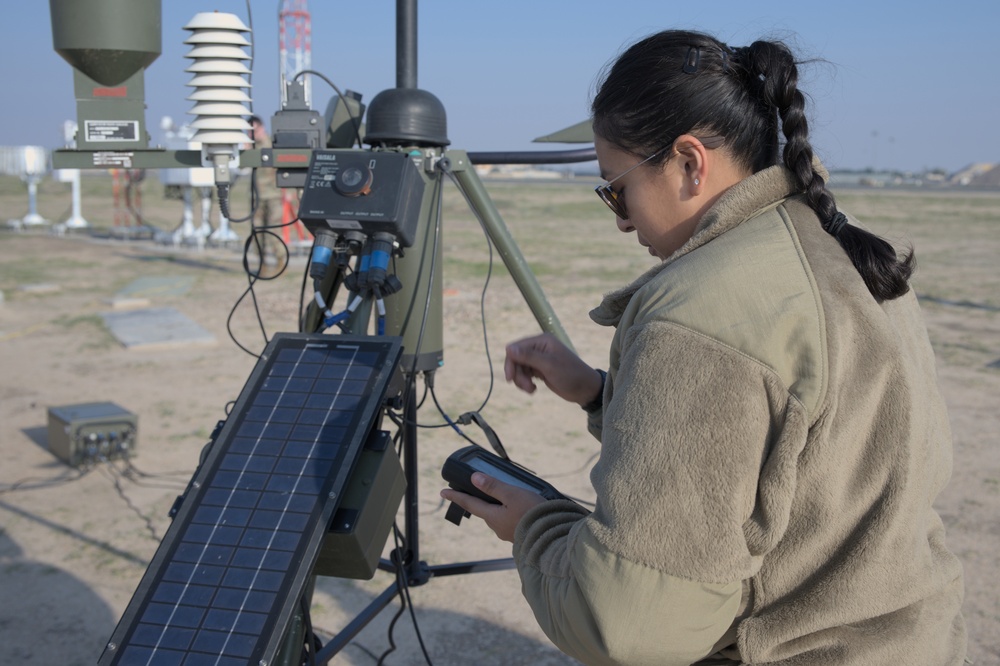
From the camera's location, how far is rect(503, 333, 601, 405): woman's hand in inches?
80.3

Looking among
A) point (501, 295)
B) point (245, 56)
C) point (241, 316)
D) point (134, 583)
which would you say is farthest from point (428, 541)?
point (501, 295)

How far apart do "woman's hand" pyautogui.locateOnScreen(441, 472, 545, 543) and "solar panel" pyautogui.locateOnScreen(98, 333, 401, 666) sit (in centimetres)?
32

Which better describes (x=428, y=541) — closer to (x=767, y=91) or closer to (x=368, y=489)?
(x=368, y=489)

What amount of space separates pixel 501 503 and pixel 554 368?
1.71ft

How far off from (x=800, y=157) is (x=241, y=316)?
8.09m

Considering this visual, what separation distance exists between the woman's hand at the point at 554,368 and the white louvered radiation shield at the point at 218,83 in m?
1.23

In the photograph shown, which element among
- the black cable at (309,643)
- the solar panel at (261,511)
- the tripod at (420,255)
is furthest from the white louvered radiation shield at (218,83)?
the black cable at (309,643)

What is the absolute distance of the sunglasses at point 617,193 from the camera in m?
1.38

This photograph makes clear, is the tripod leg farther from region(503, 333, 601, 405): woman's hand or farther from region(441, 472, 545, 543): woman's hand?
region(441, 472, 545, 543): woman's hand

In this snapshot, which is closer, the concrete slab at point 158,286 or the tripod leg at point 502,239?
the tripod leg at point 502,239

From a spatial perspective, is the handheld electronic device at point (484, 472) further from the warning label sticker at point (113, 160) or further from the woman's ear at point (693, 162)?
the warning label sticker at point (113, 160)

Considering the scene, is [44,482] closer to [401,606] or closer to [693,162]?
[401,606]

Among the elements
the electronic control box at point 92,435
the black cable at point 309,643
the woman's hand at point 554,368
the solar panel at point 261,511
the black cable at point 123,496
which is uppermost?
the woman's hand at point 554,368

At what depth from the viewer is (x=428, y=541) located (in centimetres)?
411
